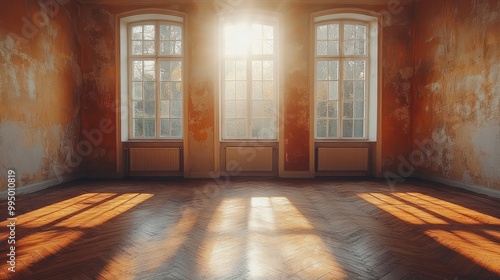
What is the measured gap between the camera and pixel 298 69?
6.22 metres

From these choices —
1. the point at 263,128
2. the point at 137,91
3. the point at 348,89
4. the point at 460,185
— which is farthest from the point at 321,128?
the point at 137,91

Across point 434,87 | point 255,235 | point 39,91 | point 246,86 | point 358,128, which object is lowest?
point 255,235

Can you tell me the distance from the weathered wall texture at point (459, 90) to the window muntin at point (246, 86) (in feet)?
10.2

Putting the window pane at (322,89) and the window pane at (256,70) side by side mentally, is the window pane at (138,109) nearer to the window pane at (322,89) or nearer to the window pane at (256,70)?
the window pane at (256,70)

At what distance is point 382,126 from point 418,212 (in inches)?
118

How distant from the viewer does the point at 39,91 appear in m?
5.06

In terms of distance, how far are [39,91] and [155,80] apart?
221 cm

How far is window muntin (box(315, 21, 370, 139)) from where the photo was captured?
Answer: 6531 mm

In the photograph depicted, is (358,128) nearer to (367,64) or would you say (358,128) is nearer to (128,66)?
(367,64)

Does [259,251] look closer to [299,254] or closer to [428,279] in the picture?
[299,254]

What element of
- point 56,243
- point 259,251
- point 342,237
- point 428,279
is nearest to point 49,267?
point 56,243

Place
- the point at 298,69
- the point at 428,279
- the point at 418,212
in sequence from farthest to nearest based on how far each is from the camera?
the point at 298,69 < the point at 418,212 < the point at 428,279

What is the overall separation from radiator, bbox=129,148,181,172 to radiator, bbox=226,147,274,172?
116 centimetres

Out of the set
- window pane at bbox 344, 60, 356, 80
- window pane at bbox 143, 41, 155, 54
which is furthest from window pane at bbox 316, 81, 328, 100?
window pane at bbox 143, 41, 155, 54
